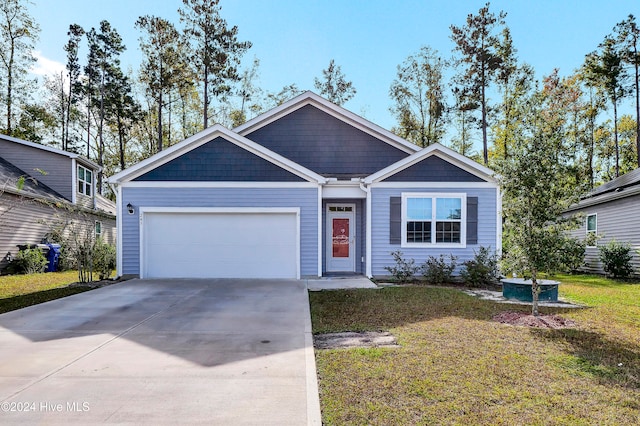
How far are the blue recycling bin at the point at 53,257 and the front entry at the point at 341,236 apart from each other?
10.7 metres

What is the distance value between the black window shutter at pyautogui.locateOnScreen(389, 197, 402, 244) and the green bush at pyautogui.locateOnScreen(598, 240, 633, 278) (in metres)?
7.62

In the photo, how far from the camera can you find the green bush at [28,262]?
13195mm

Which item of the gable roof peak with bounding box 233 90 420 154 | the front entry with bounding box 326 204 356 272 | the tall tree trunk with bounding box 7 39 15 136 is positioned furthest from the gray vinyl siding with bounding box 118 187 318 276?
the tall tree trunk with bounding box 7 39 15 136

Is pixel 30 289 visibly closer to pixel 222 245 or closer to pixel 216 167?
pixel 222 245

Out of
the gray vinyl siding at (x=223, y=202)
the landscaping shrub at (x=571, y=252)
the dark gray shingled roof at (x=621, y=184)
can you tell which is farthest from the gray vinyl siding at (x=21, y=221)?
the dark gray shingled roof at (x=621, y=184)

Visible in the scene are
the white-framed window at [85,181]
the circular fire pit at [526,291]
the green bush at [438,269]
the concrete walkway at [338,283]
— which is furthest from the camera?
the white-framed window at [85,181]

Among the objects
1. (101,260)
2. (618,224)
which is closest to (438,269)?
(618,224)

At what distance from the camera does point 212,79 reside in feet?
75.6

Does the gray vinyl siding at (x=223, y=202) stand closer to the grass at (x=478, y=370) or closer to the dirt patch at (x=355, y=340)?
the grass at (x=478, y=370)

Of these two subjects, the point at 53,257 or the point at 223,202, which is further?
the point at 53,257

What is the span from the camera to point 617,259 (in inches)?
498

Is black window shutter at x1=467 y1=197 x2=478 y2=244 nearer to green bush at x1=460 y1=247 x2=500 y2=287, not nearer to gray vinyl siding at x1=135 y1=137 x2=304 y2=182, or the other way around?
green bush at x1=460 y1=247 x2=500 y2=287

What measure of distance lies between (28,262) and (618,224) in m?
20.9

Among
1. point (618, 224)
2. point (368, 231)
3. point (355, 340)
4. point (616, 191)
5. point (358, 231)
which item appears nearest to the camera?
point (355, 340)
